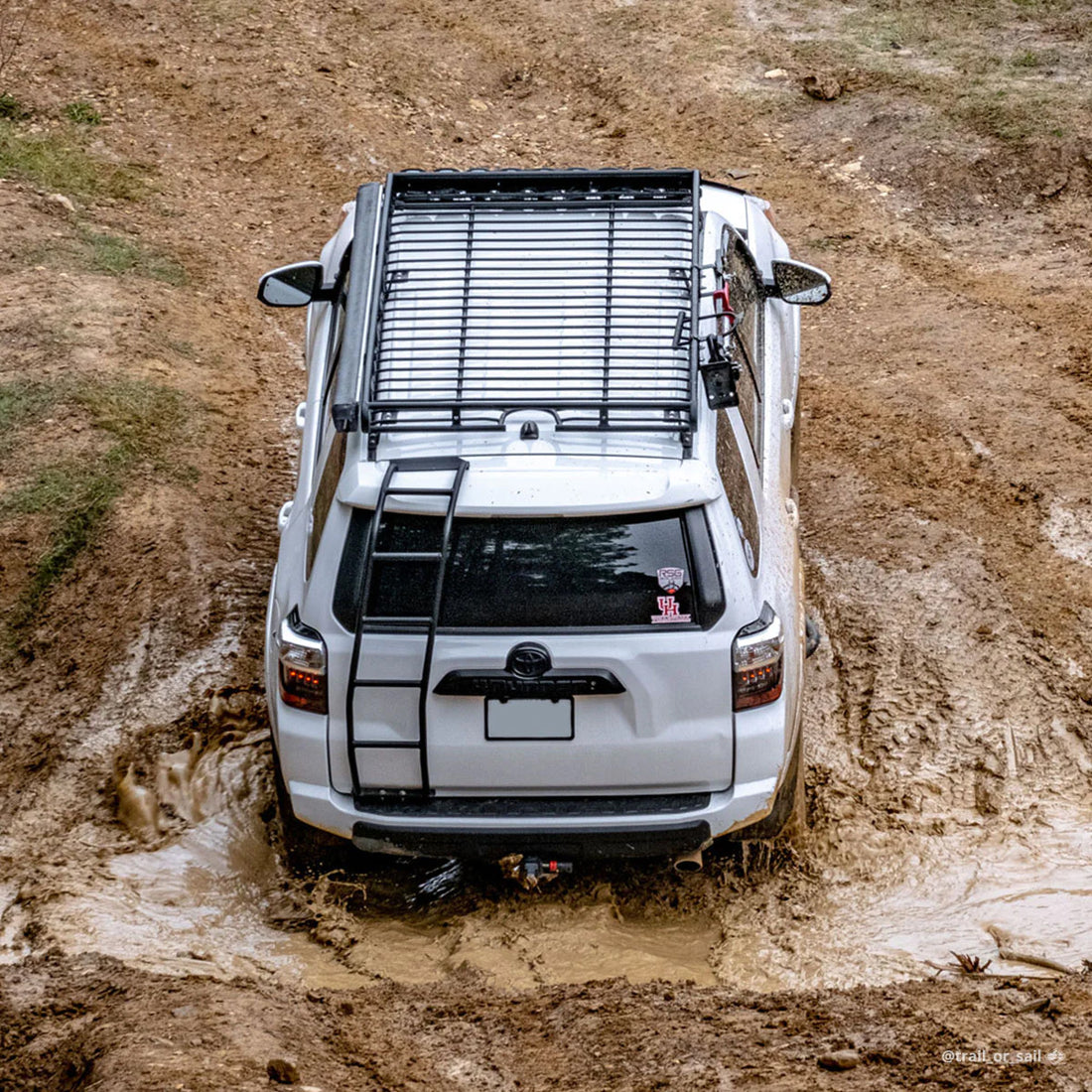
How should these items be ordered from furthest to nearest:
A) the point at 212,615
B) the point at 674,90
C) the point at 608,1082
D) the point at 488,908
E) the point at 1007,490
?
the point at 674,90 < the point at 1007,490 < the point at 212,615 < the point at 488,908 < the point at 608,1082

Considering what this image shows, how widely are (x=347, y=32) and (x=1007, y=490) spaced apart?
9.51 meters

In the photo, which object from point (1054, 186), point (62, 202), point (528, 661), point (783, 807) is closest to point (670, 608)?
point (528, 661)

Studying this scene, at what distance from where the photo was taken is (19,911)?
17.1 ft

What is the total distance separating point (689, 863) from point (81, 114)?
33.7ft

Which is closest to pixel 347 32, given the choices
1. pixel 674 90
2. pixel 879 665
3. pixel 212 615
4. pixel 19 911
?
pixel 674 90

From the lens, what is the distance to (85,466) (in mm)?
7875

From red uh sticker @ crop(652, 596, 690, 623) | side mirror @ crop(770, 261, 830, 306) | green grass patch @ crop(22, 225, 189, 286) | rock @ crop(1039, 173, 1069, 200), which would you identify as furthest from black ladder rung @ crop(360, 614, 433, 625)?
rock @ crop(1039, 173, 1069, 200)

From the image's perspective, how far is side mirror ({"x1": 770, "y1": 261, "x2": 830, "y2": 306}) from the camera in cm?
654

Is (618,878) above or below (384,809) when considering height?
below

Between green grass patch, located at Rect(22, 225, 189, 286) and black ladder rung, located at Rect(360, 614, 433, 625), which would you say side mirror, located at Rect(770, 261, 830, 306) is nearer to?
black ladder rung, located at Rect(360, 614, 433, 625)

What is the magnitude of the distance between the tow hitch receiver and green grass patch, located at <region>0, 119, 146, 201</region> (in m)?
8.23

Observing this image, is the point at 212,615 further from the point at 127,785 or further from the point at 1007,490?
the point at 1007,490

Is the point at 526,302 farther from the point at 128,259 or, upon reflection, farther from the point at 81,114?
the point at 81,114

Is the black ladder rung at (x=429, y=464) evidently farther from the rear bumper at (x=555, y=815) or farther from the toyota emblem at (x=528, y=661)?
the rear bumper at (x=555, y=815)
